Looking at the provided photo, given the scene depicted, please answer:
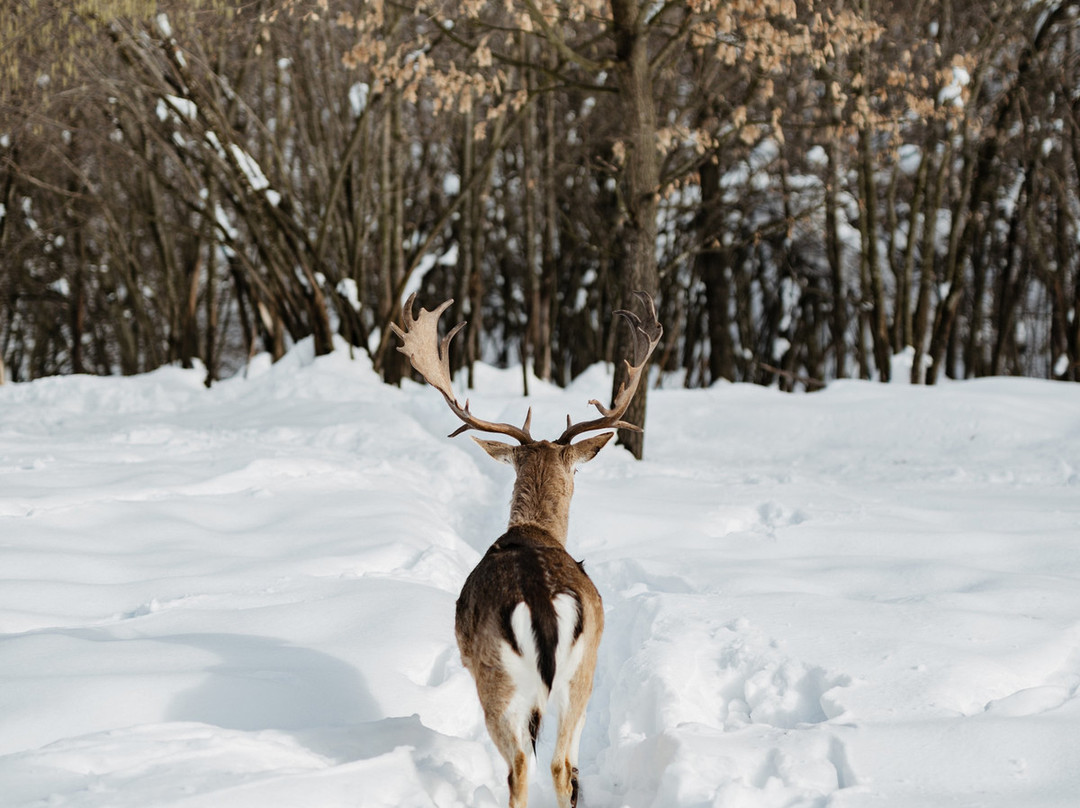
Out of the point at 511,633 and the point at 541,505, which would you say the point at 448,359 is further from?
the point at 511,633

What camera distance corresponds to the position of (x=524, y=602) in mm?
3391

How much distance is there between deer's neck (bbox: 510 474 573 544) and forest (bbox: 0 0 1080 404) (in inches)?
201

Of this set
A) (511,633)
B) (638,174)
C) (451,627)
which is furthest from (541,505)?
(638,174)

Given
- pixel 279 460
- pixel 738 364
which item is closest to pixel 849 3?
pixel 279 460

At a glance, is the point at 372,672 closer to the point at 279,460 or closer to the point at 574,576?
the point at 574,576

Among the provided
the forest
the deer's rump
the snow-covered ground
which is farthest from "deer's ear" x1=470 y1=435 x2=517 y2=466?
the forest

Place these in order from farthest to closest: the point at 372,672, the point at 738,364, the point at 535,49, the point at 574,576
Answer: the point at 738,364 < the point at 535,49 < the point at 372,672 < the point at 574,576

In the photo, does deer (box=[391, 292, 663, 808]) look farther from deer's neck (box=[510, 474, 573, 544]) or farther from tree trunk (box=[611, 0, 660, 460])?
tree trunk (box=[611, 0, 660, 460])

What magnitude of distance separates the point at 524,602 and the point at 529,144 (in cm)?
1225

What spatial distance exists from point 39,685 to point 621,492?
4.92 meters

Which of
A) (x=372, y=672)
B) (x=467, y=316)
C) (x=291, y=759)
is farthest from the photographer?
(x=467, y=316)

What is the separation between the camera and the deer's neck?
4359 millimetres

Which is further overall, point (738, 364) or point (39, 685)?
point (738, 364)

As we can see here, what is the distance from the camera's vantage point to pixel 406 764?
3453 mm
